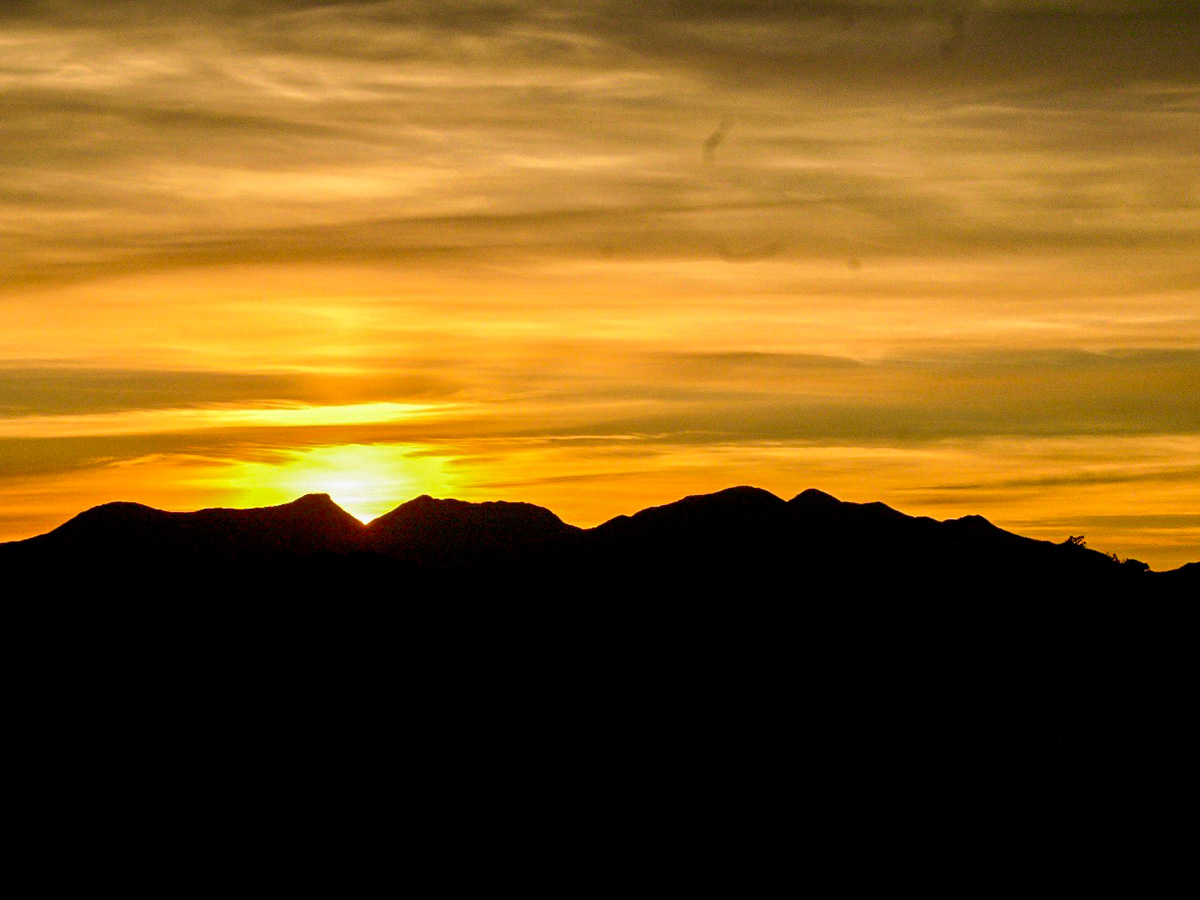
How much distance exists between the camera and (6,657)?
97.2 meters

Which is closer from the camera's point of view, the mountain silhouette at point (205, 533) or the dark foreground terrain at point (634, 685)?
the dark foreground terrain at point (634, 685)

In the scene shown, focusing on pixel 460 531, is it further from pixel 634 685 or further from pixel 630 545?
pixel 634 685

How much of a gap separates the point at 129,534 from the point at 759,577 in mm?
67864

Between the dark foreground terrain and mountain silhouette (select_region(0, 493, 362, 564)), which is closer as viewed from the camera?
the dark foreground terrain

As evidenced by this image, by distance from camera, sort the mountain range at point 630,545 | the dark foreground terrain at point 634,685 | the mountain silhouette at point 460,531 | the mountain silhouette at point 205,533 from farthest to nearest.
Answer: the mountain silhouette at point 460,531
the mountain silhouette at point 205,533
the mountain range at point 630,545
the dark foreground terrain at point 634,685

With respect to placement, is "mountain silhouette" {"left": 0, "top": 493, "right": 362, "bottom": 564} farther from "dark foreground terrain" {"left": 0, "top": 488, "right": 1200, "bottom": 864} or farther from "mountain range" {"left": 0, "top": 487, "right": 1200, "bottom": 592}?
"dark foreground terrain" {"left": 0, "top": 488, "right": 1200, "bottom": 864}

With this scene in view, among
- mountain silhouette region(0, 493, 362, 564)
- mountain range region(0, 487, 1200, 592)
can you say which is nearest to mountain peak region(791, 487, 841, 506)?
mountain range region(0, 487, 1200, 592)

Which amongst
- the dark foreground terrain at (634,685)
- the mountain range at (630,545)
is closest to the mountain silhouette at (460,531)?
the mountain range at (630,545)

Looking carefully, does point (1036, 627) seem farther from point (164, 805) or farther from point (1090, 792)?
point (164, 805)

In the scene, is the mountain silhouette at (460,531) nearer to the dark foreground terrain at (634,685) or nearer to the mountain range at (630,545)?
the mountain range at (630,545)

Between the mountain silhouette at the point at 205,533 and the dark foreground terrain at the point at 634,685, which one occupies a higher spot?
the mountain silhouette at the point at 205,533

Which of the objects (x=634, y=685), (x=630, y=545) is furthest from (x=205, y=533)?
(x=634, y=685)

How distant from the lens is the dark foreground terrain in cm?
7400

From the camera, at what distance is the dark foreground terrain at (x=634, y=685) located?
74.0 meters
